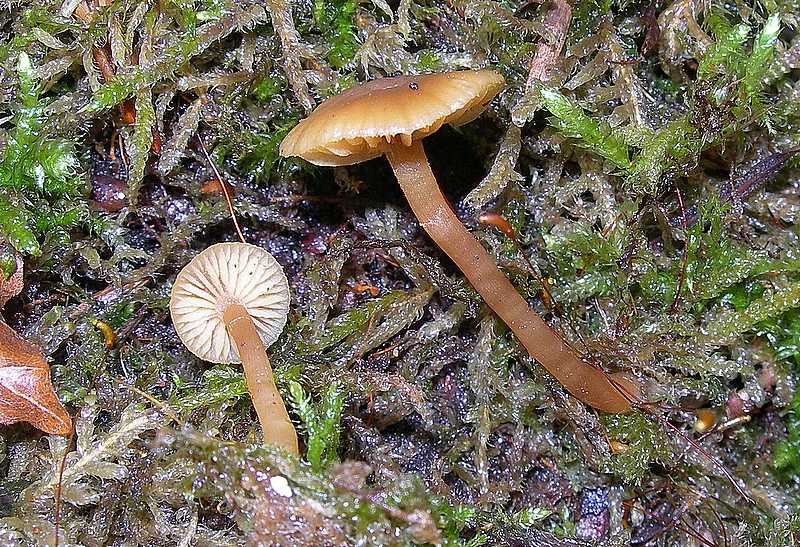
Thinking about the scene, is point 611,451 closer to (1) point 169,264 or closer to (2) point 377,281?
(2) point 377,281

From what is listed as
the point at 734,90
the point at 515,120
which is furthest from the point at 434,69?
the point at 734,90

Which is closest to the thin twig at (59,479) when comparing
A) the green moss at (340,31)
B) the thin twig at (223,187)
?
the thin twig at (223,187)

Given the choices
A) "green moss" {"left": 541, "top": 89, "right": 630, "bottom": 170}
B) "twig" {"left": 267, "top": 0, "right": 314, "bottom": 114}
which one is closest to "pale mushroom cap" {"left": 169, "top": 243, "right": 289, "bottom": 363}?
A: "twig" {"left": 267, "top": 0, "right": 314, "bottom": 114}

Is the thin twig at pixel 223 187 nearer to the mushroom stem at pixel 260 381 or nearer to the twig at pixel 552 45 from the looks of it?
the mushroom stem at pixel 260 381

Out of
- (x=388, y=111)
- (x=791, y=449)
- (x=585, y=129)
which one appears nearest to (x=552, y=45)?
(x=585, y=129)

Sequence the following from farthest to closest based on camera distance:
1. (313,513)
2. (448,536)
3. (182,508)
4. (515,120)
Answer: (515,120)
(182,508)
(448,536)
(313,513)

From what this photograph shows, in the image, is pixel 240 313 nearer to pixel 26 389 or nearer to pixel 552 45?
pixel 26 389

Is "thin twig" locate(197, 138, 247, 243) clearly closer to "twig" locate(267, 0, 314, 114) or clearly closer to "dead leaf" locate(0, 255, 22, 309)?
"twig" locate(267, 0, 314, 114)

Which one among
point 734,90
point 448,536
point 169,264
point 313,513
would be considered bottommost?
point 448,536
